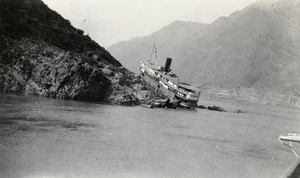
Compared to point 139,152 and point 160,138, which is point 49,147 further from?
point 160,138

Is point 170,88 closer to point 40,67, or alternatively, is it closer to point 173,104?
point 173,104

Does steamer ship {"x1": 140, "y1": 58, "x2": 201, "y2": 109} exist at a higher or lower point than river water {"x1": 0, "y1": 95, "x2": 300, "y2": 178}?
higher

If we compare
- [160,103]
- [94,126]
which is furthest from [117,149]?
[160,103]

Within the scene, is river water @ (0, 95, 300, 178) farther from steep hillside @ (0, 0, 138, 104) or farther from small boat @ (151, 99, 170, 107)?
small boat @ (151, 99, 170, 107)

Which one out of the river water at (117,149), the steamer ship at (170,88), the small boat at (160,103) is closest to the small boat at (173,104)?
the steamer ship at (170,88)

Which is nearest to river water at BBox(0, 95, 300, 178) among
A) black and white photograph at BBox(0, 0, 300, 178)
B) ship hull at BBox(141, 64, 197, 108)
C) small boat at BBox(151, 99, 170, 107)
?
black and white photograph at BBox(0, 0, 300, 178)

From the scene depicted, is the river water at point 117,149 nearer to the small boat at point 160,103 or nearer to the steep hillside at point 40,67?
the steep hillside at point 40,67
